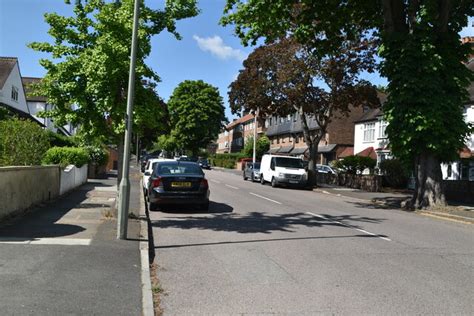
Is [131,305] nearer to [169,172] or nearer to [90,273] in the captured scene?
[90,273]

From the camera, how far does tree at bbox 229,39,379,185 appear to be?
101 feet

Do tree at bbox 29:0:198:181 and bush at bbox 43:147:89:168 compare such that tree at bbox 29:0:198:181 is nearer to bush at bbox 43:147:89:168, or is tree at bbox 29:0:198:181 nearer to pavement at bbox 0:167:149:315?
pavement at bbox 0:167:149:315

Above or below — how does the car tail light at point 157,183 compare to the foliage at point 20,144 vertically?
below

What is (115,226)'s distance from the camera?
35.0ft

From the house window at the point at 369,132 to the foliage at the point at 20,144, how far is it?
32092 mm

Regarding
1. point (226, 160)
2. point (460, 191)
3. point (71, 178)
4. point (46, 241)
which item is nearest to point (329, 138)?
point (226, 160)

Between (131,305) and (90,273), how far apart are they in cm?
141

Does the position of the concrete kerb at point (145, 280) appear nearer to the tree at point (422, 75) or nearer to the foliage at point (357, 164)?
the tree at point (422, 75)

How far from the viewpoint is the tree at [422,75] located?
17.9 m

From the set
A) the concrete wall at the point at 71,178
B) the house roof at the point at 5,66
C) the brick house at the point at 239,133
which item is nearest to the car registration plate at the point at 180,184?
the concrete wall at the point at 71,178

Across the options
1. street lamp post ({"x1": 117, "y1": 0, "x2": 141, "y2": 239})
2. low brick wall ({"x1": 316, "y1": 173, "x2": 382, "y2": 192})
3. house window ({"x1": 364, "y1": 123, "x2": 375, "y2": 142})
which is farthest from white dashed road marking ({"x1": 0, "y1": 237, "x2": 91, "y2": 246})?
house window ({"x1": 364, "y1": 123, "x2": 375, "y2": 142})

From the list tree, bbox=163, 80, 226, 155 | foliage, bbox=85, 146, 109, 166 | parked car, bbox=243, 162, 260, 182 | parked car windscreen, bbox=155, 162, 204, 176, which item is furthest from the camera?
tree, bbox=163, 80, 226, 155

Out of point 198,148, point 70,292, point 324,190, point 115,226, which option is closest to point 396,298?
point 70,292

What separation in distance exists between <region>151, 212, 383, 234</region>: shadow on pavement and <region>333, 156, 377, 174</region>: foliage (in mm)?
19813
